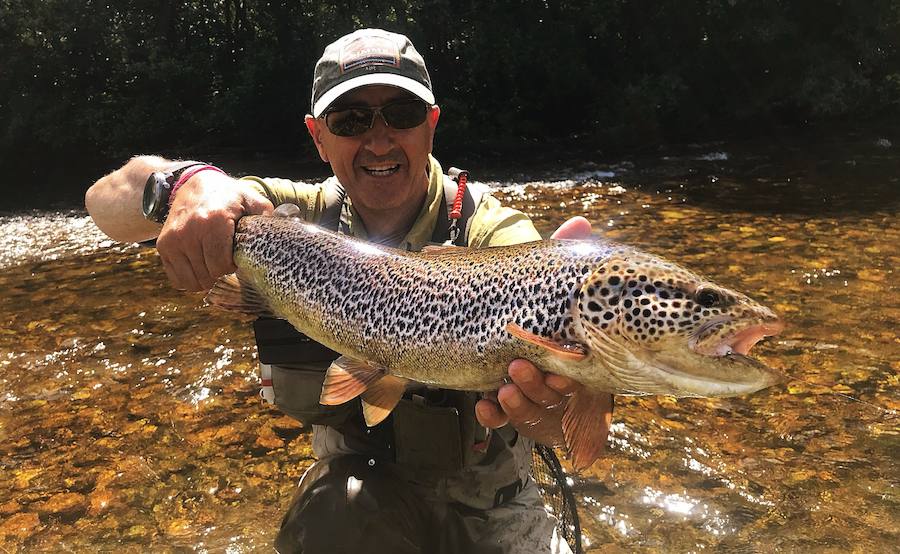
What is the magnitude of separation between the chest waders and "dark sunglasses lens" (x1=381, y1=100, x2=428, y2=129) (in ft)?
1.04

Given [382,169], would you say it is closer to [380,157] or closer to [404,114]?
[380,157]

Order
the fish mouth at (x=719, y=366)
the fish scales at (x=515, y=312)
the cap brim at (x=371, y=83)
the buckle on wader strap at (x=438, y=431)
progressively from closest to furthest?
the fish mouth at (x=719, y=366) → the fish scales at (x=515, y=312) → the buckle on wader strap at (x=438, y=431) → the cap brim at (x=371, y=83)

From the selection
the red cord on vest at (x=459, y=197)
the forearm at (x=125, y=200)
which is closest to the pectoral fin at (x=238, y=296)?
the forearm at (x=125, y=200)

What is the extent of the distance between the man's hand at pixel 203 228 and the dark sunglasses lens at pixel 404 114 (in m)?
0.70

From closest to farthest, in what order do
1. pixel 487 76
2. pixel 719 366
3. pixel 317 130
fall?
pixel 719 366 < pixel 317 130 < pixel 487 76

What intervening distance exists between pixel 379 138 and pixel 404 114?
6.4 inches

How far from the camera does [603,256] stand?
202 centimetres

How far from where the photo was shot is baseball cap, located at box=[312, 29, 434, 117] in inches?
114

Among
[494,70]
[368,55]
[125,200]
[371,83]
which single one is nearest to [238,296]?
[125,200]

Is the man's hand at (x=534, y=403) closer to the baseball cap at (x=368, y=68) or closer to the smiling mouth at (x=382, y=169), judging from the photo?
the smiling mouth at (x=382, y=169)

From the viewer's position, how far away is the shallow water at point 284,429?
138 inches

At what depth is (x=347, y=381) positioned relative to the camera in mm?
2344

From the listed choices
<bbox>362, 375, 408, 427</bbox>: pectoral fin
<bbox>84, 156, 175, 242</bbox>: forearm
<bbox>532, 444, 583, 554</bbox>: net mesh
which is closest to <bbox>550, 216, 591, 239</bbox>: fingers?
<bbox>362, 375, 408, 427</bbox>: pectoral fin

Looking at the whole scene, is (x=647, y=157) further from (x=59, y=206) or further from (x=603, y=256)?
(x=603, y=256)
